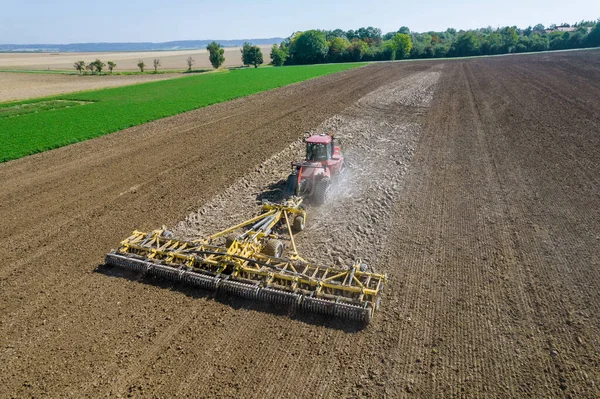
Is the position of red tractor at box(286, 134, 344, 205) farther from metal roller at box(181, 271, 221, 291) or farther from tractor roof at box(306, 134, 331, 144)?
metal roller at box(181, 271, 221, 291)

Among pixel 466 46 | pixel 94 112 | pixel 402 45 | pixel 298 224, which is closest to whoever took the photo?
pixel 298 224

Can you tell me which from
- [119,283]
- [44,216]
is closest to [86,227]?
[44,216]

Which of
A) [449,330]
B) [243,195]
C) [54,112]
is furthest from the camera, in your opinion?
[54,112]

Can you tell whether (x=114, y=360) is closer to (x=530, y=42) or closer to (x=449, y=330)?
(x=449, y=330)

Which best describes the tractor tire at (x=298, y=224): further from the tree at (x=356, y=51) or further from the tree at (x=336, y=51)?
the tree at (x=336, y=51)

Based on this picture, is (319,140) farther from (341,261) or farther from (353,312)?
(353,312)

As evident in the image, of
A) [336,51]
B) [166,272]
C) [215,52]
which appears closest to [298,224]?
[166,272]
